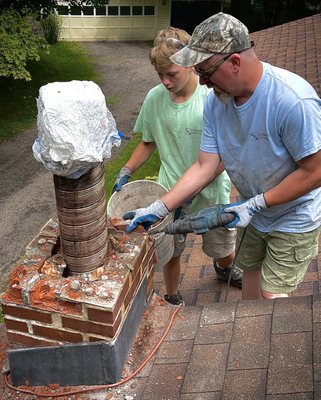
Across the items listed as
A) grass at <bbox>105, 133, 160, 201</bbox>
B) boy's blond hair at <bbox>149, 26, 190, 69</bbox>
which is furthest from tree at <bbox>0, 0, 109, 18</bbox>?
boy's blond hair at <bbox>149, 26, 190, 69</bbox>

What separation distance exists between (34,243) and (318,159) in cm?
141

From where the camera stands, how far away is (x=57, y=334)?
2.06 m

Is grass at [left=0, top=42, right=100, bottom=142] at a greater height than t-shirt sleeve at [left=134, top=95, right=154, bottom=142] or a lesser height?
lesser

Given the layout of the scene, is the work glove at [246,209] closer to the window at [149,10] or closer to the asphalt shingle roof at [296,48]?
the asphalt shingle roof at [296,48]

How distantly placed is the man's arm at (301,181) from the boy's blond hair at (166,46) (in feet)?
3.44

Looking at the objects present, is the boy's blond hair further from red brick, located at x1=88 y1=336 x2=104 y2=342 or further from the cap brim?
red brick, located at x1=88 y1=336 x2=104 y2=342

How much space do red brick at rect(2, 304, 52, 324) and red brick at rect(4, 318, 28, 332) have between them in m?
0.04

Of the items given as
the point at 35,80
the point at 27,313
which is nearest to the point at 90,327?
the point at 27,313

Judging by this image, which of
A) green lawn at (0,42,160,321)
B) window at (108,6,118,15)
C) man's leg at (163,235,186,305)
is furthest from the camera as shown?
window at (108,6,118,15)

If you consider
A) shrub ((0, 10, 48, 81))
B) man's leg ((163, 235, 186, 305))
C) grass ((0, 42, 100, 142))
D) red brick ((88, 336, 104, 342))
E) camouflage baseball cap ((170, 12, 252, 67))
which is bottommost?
grass ((0, 42, 100, 142))

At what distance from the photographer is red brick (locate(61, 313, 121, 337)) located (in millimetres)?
1976

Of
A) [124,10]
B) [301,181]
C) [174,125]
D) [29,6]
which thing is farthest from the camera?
[124,10]

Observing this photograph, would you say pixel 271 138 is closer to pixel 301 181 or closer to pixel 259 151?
pixel 259 151

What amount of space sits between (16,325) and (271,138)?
149 centimetres
